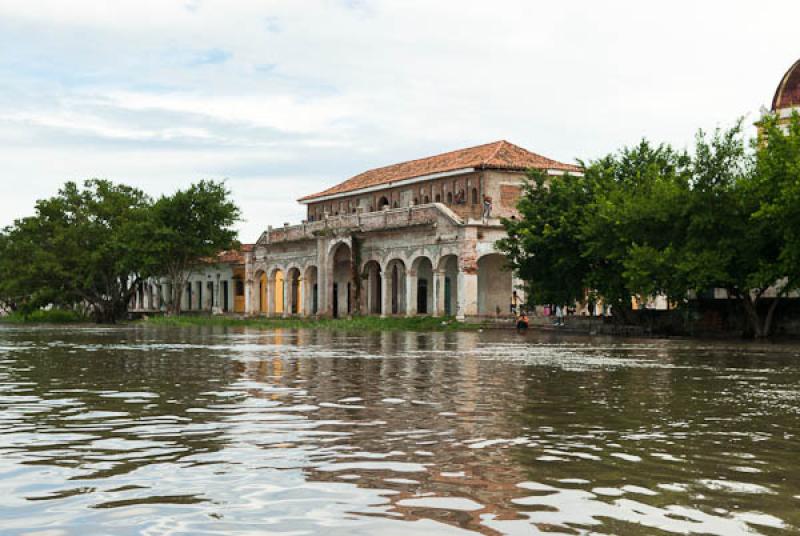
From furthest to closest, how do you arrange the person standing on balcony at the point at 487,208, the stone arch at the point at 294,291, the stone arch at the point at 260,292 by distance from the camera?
1. the stone arch at the point at 260,292
2. the stone arch at the point at 294,291
3. the person standing on balcony at the point at 487,208

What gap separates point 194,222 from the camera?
69375 millimetres

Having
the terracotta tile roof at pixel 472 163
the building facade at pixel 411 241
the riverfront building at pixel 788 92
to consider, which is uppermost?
the riverfront building at pixel 788 92

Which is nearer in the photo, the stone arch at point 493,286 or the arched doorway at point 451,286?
the stone arch at point 493,286

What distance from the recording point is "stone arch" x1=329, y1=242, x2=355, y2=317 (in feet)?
223

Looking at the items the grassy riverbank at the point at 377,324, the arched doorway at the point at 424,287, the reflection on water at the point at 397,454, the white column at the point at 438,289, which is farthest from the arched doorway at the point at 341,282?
the reflection on water at the point at 397,454

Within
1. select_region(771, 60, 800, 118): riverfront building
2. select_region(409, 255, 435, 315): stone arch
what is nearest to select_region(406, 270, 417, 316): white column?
select_region(409, 255, 435, 315): stone arch

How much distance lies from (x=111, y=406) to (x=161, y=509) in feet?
20.3

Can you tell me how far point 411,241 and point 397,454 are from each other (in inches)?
1988

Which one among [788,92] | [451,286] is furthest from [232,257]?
[788,92]

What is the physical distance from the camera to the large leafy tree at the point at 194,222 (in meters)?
68.6

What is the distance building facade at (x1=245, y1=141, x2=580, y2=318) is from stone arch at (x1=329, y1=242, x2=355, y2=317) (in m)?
0.06

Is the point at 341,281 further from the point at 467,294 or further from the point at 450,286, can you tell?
the point at 467,294

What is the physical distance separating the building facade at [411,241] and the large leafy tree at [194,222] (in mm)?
4835

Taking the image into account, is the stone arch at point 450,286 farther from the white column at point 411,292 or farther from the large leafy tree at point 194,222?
the large leafy tree at point 194,222
